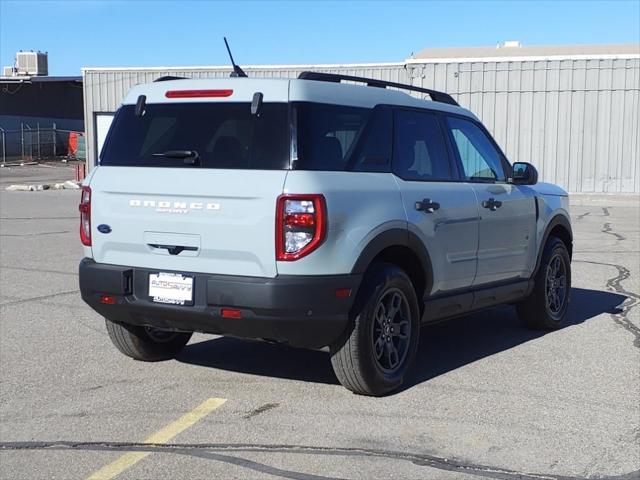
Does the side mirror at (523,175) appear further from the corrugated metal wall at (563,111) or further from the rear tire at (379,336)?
the corrugated metal wall at (563,111)

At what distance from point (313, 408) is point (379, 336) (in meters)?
0.68

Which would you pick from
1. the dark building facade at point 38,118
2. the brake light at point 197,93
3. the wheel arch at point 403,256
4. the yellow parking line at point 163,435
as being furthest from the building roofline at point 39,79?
the yellow parking line at point 163,435

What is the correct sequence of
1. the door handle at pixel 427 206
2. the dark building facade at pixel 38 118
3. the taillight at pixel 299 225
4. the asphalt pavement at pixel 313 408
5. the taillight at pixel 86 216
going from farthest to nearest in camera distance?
the dark building facade at pixel 38 118
the door handle at pixel 427 206
the taillight at pixel 86 216
the taillight at pixel 299 225
the asphalt pavement at pixel 313 408

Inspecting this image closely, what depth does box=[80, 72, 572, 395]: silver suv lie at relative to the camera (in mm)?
5234

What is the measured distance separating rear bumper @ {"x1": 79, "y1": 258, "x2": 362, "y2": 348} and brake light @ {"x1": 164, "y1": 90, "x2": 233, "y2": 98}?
118cm

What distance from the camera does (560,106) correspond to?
26.6 meters

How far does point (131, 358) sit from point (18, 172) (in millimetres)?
37382

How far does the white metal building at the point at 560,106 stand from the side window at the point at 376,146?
21540 mm

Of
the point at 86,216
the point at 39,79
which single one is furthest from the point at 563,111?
the point at 39,79

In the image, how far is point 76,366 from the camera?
21.5ft

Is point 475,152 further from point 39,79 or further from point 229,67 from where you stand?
point 39,79

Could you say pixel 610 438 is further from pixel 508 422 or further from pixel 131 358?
pixel 131 358

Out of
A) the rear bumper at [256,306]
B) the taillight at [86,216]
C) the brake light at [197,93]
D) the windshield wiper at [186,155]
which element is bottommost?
the rear bumper at [256,306]

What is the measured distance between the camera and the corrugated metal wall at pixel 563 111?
26.2m
